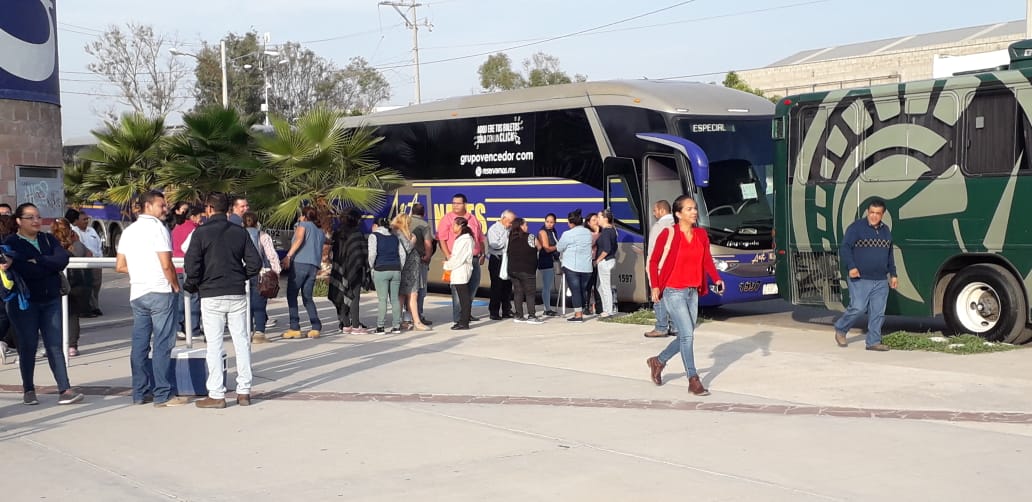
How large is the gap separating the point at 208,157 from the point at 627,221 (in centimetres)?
1052

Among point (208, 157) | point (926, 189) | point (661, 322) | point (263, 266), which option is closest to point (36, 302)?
point (263, 266)

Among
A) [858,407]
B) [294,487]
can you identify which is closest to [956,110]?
[858,407]

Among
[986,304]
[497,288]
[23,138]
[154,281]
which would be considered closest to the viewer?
[154,281]

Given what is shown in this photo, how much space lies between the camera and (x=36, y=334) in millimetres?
11047

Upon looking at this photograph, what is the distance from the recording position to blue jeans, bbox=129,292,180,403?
10688mm

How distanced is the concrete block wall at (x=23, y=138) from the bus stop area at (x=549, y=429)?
3.07 m

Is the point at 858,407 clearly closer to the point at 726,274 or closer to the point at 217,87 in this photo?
the point at 726,274

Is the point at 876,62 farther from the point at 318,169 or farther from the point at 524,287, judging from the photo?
the point at 524,287

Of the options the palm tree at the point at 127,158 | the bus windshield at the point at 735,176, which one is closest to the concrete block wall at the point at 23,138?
the bus windshield at the point at 735,176

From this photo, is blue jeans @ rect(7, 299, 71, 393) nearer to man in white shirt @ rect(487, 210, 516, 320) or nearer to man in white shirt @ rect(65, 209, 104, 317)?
man in white shirt @ rect(65, 209, 104, 317)

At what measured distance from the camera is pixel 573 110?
19.2 metres

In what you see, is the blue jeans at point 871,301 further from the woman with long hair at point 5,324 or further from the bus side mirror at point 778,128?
the woman with long hair at point 5,324

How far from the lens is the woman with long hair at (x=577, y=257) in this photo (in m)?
17.2

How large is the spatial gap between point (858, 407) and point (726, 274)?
705 centimetres
